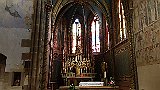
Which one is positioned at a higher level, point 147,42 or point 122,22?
point 122,22

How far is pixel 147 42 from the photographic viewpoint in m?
6.27

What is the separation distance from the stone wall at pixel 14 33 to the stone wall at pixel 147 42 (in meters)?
3.73

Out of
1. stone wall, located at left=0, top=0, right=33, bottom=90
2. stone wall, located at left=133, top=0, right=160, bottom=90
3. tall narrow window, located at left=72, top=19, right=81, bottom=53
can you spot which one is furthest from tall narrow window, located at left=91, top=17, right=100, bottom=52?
stone wall, located at left=0, top=0, right=33, bottom=90

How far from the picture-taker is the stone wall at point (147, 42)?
555cm

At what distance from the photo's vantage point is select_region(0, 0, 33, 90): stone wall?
15.0 ft

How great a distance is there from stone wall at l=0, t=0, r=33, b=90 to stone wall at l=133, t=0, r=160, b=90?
373 cm

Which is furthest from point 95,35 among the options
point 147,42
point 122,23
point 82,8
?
point 147,42

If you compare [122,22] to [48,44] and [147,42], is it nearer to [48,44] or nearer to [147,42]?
[147,42]

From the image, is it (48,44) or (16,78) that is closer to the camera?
(16,78)

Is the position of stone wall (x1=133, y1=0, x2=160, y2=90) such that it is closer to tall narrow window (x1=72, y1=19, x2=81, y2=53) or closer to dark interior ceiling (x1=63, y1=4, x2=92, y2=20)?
tall narrow window (x1=72, y1=19, x2=81, y2=53)

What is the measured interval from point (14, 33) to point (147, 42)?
4279 millimetres

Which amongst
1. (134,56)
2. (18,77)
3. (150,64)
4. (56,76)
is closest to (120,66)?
(134,56)

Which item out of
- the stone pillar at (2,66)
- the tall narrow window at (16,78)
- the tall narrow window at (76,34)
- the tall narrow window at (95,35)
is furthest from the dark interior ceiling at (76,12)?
the tall narrow window at (16,78)

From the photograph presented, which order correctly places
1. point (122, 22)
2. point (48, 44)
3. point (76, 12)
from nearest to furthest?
point (48, 44), point (122, 22), point (76, 12)
